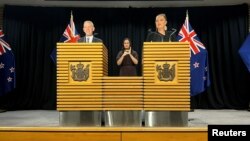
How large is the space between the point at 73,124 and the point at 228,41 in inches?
252

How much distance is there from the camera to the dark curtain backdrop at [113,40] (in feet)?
27.8

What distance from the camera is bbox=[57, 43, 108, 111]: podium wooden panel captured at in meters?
3.09

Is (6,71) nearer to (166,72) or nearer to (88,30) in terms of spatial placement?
(88,30)

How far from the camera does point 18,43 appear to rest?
27.9 ft

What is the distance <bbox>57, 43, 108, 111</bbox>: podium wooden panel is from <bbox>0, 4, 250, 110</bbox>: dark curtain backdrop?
5.35 metres

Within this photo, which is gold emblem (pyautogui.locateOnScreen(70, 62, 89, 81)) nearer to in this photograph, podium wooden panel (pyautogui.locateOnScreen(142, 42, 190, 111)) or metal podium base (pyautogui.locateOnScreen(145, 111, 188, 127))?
podium wooden panel (pyautogui.locateOnScreen(142, 42, 190, 111))

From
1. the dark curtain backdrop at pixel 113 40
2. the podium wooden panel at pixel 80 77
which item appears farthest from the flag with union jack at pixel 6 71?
the podium wooden panel at pixel 80 77

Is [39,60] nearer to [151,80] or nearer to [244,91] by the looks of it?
[244,91]

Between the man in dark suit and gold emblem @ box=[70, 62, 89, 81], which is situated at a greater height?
the man in dark suit

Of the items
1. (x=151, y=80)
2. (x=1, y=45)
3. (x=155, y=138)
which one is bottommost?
(x=155, y=138)

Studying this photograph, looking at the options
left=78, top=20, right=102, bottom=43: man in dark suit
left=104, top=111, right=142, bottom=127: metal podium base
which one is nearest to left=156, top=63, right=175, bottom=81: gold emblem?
left=104, top=111, right=142, bottom=127: metal podium base

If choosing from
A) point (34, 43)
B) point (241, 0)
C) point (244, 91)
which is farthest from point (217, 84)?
point (34, 43)

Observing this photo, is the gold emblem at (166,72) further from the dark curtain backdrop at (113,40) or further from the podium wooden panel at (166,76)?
the dark curtain backdrop at (113,40)

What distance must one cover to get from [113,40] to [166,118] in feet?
19.1
